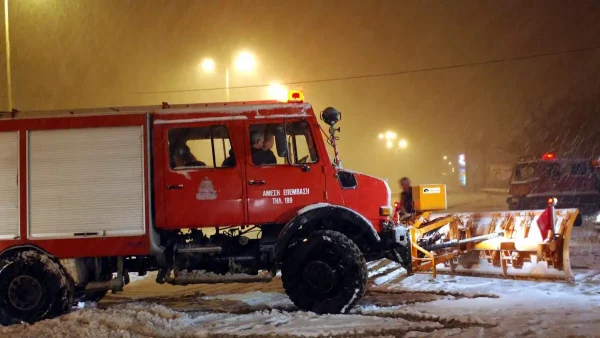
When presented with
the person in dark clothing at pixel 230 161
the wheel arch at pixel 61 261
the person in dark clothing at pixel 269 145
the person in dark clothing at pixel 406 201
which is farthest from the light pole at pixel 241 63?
the wheel arch at pixel 61 261

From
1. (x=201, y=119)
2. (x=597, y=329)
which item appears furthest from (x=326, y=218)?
(x=597, y=329)

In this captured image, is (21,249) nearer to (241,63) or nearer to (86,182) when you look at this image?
(86,182)

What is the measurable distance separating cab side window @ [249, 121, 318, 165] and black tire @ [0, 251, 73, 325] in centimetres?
293

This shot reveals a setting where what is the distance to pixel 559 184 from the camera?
16.4 meters

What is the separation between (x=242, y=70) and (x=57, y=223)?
15.0 metres

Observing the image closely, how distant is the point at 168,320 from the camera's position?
260 inches

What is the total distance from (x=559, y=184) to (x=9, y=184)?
48.4 feet

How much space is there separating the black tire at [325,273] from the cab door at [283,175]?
0.48 m

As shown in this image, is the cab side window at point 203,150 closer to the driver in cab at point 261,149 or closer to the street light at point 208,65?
the driver in cab at point 261,149

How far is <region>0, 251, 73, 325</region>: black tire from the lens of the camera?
686 centimetres

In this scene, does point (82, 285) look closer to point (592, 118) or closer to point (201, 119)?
point (201, 119)

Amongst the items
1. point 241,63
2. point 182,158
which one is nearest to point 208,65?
point 241,63

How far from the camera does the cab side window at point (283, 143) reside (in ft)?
23.7

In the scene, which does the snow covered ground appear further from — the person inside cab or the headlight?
the person inside cab
